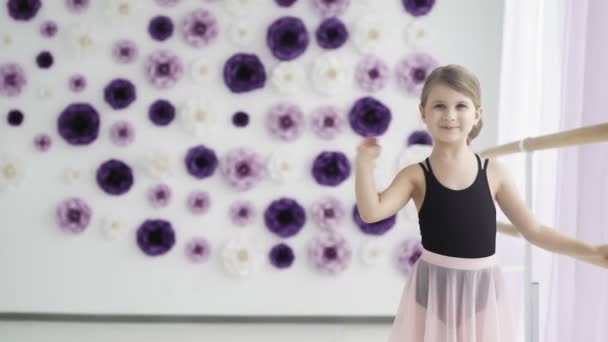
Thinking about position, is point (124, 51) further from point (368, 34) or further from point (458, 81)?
point (458, 81)

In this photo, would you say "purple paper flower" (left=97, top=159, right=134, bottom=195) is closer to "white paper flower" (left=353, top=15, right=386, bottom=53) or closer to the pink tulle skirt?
"white paper flower" (left=353, top=15, right=386, bottom=53)

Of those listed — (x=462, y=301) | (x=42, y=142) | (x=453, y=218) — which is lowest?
(x=462, y=301)

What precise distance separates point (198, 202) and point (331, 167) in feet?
2.08

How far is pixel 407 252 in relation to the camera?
7.52 ft

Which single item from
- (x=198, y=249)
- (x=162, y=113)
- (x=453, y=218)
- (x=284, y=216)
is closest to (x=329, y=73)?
(x=284, y=216)

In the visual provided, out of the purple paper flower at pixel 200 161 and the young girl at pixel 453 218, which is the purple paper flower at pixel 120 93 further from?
the young girl at pixel 453 218

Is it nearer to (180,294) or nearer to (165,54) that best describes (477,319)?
(180,294)

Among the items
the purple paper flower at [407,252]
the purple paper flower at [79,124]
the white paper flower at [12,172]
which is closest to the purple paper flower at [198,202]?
the purple paper flower at [79,124]

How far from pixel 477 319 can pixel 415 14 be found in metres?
1.76

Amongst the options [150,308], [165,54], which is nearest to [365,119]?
[165,54]

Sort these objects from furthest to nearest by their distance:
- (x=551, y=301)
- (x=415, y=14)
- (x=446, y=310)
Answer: (x=415, y=14) → (x=551, y=301) → (x=446, y=310)

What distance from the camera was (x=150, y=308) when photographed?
2.33 m

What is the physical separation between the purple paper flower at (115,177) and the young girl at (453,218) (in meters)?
1.77

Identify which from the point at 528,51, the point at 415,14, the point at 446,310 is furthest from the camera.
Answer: the point at 415,14
